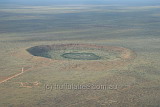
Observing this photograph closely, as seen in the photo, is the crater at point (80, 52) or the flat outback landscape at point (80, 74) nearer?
the flat outback landscape at point (80, 74)

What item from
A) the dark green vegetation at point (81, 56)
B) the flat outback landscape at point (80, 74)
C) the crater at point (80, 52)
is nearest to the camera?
the flat outback landscape at point (80, 74)

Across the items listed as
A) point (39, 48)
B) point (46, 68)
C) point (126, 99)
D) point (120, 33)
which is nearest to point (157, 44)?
point (120, 33)

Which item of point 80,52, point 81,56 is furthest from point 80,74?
point 80,52

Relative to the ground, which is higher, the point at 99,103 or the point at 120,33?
the point at 120,33

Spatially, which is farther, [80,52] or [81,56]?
[80,52]

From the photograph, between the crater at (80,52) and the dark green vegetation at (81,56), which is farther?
the crater at (80,52)

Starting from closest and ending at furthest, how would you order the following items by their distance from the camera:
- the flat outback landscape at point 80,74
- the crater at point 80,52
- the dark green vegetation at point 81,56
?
the flat outback landscape at point 80,74
the dark green vegetation at point 81,56
the crater at point 80,52

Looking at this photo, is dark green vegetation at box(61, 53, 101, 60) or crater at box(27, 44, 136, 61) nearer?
dark green vegetation at box(61, 53, 101, 60)

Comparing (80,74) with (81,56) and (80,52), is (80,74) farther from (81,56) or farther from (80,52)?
(80,52)

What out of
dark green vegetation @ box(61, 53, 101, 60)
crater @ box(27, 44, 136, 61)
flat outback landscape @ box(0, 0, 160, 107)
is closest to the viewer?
flat outback landscape @ box(0, 0, 160, 107)

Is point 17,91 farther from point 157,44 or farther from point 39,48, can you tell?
point 157,44

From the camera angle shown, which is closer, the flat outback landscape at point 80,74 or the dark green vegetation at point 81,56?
the flat outback landscape at point 80,74
